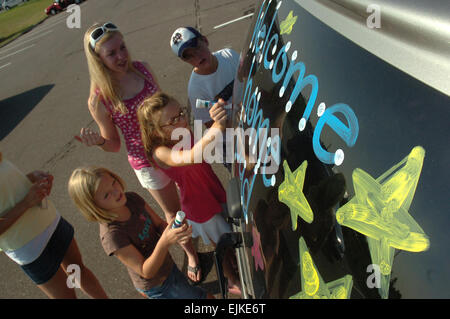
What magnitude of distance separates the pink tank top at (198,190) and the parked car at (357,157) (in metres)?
0.86

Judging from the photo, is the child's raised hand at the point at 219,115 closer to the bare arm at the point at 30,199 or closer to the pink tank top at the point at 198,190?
the pink tank top at the point at 198,190

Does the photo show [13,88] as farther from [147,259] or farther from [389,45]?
[389,45]

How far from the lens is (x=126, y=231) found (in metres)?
1.74

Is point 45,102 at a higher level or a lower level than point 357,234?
lower

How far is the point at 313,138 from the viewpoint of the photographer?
832mm

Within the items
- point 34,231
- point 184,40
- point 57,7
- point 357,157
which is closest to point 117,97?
point 184,40

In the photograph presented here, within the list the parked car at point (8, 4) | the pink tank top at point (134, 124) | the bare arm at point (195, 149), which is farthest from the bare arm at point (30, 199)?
the parked car at point (8, 4)

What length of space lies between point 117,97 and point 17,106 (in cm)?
713

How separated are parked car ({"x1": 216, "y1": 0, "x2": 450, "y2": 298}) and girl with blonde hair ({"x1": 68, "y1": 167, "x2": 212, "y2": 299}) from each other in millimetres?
745

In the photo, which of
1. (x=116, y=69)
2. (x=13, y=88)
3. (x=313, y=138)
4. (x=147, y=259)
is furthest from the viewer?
(x=13, y=88)

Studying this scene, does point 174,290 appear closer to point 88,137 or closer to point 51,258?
point 51,258
